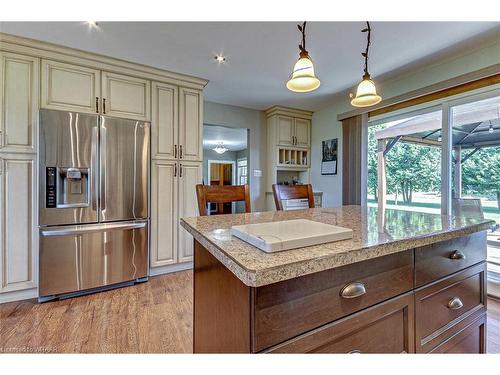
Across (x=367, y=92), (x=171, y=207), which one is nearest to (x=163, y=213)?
(x=171, y=207)

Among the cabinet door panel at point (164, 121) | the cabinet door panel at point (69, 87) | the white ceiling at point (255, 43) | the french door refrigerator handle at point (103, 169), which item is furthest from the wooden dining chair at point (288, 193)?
the cabinet door panel at point (69, 87)

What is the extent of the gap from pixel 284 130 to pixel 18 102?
3.24 m

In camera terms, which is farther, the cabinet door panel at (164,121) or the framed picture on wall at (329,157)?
the framed picture on wall at (329,157)

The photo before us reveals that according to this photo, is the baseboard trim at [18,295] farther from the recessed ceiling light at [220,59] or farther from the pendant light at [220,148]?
the pendant light at [220,148]

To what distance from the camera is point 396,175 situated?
3.12 m

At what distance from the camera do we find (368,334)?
77 centimetres

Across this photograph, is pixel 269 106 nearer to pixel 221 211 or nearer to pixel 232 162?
pixel 221 211

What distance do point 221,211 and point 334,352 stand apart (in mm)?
1110

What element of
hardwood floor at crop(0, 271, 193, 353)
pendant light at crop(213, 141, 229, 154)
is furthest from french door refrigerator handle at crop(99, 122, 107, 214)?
pendant light at crop(213, 141, 229, 154)

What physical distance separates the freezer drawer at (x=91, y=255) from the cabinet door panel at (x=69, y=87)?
1.17 m

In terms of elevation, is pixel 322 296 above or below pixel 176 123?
→ below

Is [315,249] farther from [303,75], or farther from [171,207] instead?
[171,207]

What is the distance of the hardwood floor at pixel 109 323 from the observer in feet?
5.11

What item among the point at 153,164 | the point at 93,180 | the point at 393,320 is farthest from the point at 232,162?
the point at 393,320
